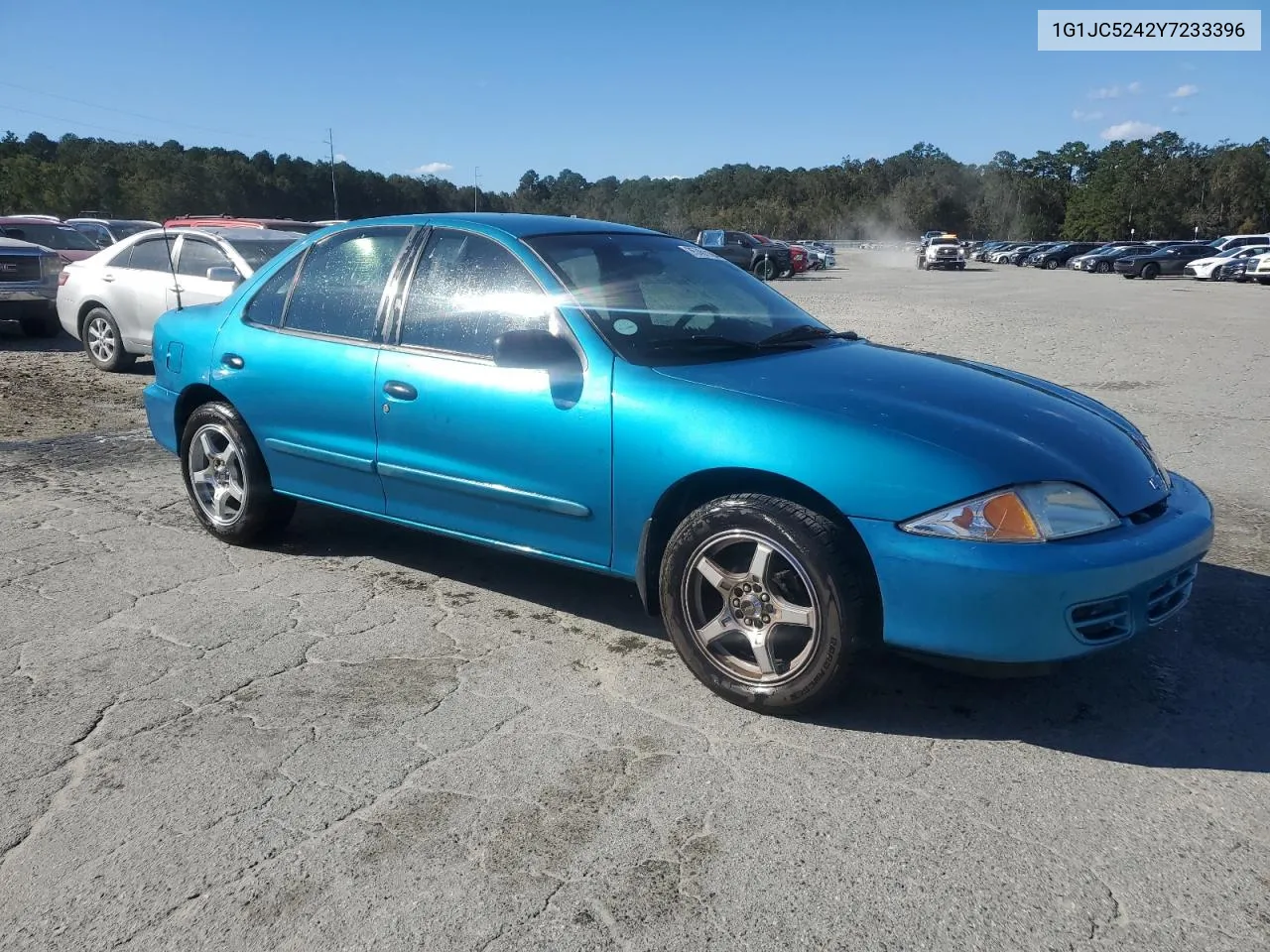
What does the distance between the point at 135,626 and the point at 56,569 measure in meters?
0.96

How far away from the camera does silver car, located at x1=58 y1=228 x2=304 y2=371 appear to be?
998 cm

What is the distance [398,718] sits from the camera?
3324mm

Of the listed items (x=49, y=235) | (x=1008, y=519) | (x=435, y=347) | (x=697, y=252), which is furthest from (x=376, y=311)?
(x=49, y=235)

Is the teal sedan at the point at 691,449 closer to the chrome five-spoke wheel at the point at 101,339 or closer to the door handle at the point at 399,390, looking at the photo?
the door handle at the point at 399,390

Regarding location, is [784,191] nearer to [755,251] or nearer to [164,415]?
[755,251]

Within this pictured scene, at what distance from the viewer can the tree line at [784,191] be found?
6850 cm

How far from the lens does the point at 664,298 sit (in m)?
4.21

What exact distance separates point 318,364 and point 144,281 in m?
7.06

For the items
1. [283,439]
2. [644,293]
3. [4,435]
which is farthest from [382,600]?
[4,435]

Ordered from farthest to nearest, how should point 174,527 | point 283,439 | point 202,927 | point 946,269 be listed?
point 946,269 < point 174,527 < point 283,439 < point 202,927

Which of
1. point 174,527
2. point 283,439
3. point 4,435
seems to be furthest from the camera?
point 4,435

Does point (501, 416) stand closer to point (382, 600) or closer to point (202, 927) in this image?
point (382, 600)

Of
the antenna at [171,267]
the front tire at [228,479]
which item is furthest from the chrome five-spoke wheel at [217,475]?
the antenna at [171,267]

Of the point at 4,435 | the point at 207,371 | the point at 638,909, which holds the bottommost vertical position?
the point at 638,909
